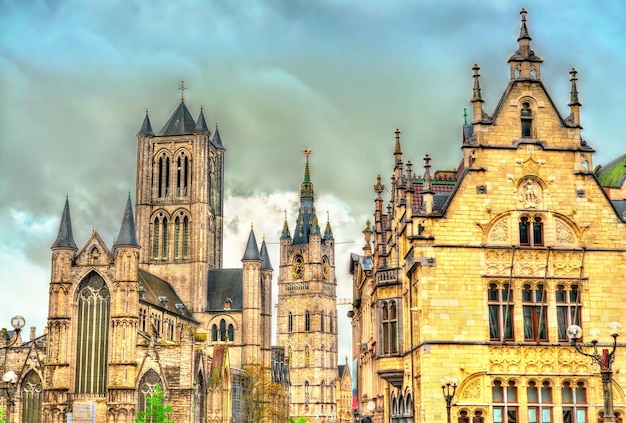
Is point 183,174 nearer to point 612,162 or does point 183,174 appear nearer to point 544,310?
point 612,162

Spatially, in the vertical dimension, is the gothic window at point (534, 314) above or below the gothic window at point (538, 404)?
above

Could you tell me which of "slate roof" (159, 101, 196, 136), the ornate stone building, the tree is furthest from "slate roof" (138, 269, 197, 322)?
the ornate stone building

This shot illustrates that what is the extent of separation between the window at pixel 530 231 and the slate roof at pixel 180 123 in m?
92.2

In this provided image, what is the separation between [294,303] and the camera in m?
174

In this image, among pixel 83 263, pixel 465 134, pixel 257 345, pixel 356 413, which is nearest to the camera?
pixel 465 134

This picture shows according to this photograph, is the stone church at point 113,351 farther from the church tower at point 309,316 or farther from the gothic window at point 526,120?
the church tower at point 309,316

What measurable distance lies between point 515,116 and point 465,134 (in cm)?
275

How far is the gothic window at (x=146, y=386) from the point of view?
3575 inches

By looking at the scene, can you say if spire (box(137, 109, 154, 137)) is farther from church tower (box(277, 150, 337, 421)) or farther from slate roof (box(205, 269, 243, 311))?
church tower (box(277, 150, 337, 421))

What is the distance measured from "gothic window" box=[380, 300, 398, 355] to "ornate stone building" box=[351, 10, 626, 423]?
89 cm

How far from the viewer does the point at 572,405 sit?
135 ft

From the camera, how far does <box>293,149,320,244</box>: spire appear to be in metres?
179

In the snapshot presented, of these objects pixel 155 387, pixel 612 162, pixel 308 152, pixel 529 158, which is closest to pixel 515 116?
pixel 529 158

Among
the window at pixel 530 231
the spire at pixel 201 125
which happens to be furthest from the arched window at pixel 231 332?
the window at pixel 530 231
